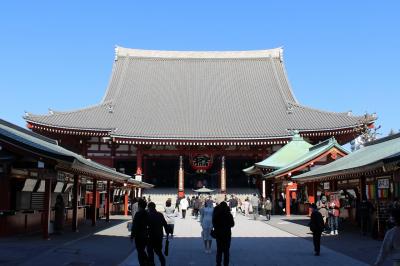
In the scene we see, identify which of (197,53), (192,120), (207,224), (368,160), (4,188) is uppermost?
(197,53)

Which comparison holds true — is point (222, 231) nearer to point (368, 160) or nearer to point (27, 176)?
point (368, 160)

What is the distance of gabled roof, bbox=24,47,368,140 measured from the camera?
40.7m

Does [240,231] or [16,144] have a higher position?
[16,144]

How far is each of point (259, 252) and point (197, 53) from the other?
42.8m

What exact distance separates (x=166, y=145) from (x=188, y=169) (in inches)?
189

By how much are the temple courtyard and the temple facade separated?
20863 mm

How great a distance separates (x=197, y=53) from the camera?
2176 inches

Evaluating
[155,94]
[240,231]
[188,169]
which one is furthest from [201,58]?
[240,231]

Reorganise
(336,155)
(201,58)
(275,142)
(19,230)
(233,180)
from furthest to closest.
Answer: (201,58), (233,180), (275,142), (336,155), (19,230)

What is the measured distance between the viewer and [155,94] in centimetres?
4875

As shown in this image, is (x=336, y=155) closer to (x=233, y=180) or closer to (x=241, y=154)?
(x=241, y=154)

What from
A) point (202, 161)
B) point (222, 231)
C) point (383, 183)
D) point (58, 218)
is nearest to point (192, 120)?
point (202, 161)

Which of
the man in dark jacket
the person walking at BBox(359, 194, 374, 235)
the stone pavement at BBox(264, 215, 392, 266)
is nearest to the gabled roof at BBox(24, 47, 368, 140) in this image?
the stone pavement at BBox(264, 215, 392, 266)

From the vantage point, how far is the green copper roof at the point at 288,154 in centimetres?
3471
